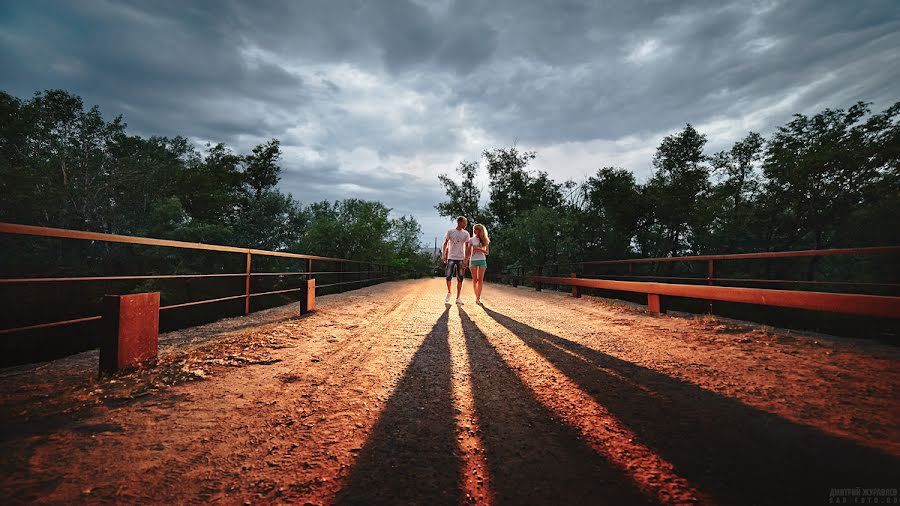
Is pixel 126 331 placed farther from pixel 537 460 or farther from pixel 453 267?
pixel 453 267

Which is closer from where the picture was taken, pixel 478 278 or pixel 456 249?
pixel 478 278

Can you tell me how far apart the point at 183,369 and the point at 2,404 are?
2.56 feet

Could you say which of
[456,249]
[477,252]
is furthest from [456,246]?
[477,252]

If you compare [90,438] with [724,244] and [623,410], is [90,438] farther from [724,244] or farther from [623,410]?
[724,244]

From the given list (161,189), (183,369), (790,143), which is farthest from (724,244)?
(161,189)

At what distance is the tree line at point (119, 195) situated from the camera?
21.4 m

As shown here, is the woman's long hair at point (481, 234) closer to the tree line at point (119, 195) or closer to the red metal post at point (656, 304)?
the red metal post at point (656, 304)

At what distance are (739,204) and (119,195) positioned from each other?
50902mm

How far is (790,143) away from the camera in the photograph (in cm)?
2116

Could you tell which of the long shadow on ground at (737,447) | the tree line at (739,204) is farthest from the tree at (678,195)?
the long shadow on ground at (737,447)

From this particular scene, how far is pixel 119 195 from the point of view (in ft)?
89.4

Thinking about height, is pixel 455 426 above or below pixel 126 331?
below

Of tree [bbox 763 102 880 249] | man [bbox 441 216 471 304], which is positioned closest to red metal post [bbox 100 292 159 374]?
man [bbox 441 216 471 304]

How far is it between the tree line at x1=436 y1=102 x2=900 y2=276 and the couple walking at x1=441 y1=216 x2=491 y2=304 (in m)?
8.10
